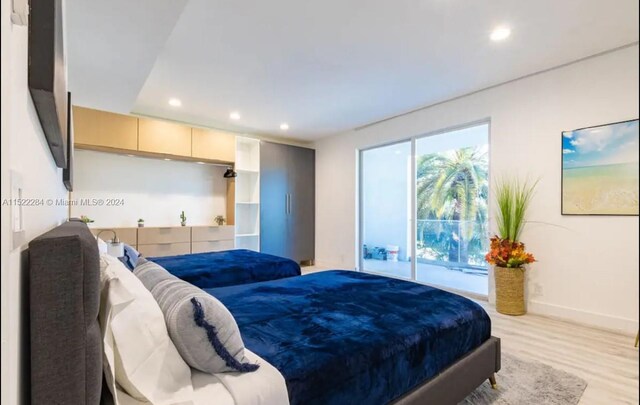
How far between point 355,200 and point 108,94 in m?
3.85

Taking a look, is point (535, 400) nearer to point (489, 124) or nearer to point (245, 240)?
point (489, 124)

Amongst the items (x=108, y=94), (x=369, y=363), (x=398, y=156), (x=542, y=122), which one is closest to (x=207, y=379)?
(x=369, y=363)

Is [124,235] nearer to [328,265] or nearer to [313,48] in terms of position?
[313,48]

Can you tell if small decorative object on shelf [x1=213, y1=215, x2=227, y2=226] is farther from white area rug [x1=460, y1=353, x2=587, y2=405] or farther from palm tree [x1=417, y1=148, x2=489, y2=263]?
white area rug [x1=460, y1=353, x2=587, y2=405]

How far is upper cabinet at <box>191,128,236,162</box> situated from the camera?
4.75 metres

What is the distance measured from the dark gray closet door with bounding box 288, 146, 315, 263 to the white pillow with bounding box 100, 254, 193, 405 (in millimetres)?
4823

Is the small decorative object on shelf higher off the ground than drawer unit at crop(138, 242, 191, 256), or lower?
higher

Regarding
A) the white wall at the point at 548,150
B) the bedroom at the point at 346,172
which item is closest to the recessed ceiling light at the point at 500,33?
the bedroom at the point at 346,172

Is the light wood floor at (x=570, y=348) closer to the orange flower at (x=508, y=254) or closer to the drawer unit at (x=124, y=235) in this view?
the orange flower at (x=508, y=254)

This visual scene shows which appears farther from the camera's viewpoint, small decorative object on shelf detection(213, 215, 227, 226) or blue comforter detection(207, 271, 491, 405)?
small decorative object on shelf detection(213, 215, 227, 226)

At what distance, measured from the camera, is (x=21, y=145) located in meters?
0.69

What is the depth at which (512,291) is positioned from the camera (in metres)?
3.37

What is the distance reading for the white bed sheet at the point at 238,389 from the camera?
3.30 ft

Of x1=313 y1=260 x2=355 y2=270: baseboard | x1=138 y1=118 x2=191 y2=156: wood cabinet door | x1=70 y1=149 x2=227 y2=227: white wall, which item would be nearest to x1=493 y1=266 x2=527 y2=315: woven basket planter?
x1=313 y1=260 x2=355 y2=270: baseboard
